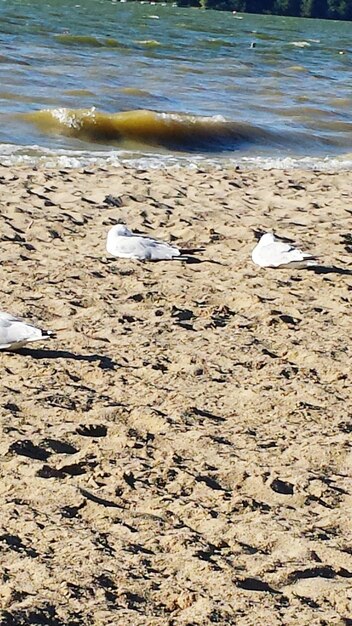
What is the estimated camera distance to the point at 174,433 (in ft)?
11.7

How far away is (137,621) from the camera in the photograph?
2527 millimetres

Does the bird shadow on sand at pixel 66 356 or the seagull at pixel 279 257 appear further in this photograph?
the seagull at pixel 279 257

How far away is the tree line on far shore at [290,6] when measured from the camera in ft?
217

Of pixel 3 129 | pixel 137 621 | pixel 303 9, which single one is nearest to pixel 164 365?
pixel 137 621

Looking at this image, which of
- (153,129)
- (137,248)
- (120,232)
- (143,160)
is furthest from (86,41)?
(137,248)

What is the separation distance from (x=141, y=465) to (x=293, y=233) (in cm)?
340

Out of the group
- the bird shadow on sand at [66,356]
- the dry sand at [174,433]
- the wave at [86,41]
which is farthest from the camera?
the wave at [86,41]

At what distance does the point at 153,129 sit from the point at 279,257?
20.7 ft

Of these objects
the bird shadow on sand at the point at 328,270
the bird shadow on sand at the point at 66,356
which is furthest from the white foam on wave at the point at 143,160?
the bird shadow on sand at the point at 66,356

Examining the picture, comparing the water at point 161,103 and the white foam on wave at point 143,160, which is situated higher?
the white foam on wave at point 143,160

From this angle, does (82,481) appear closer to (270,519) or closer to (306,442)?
(270,519)

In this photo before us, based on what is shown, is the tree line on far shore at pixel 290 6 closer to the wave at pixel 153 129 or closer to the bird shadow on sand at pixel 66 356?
the wave at pixel 153 129

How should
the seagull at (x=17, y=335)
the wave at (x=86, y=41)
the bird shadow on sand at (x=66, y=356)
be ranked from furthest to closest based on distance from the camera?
the wave at (x=86, y=41) < the bird shadow on sand at (x=66, y=356) < the seagull at (x=17, y=335)

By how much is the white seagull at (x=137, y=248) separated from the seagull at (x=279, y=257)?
457 mm
